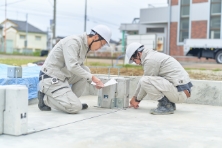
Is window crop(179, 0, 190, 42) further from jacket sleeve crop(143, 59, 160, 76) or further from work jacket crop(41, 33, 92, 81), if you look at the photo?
work jacket crop(41, 33, 92, 81)

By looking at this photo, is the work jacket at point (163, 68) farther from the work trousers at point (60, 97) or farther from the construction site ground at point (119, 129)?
the work trousers at point (60, 97)

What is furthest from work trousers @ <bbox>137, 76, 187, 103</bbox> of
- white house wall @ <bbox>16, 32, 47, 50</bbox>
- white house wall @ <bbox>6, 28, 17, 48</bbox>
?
white house wall @ <bbox>16, 32, 47, 50</bbox>

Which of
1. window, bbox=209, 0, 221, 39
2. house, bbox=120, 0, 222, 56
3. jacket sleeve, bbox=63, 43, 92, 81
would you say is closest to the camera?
jacket sleeve, bbox=63, 43, 92, 81

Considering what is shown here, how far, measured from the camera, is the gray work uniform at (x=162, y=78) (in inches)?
186

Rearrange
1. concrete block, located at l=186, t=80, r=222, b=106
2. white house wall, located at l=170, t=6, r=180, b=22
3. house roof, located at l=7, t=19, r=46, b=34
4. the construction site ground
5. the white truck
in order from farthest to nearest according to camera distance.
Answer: house roof, located at l=7, t=19, r=46, b=34, white house wall, located at l=170, t=6, r=180, b=22, the white truck, concrete block, located at l=186, t=80, r=222, b=106, the construction site ground

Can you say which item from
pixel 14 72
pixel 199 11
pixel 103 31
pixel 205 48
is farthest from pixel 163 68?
pixel 199 11

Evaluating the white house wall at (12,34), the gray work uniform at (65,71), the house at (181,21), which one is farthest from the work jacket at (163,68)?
the white house wall at (12,34)

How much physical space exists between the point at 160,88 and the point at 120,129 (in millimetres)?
1238

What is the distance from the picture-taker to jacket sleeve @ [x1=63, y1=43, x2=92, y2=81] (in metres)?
4.41

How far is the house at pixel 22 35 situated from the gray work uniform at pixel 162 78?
164ft

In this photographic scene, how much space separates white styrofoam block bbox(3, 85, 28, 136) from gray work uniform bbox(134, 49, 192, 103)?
2.04 m

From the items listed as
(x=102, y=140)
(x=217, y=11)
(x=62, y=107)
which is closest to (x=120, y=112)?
(x=62, y=107)

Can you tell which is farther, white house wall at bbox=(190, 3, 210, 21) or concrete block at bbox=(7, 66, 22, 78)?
white house wall at bbox=(190, 3, 210, 21)

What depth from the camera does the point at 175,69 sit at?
15.7 feet
